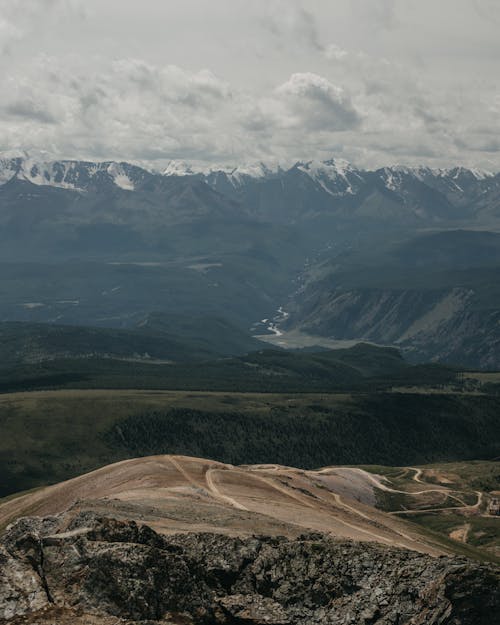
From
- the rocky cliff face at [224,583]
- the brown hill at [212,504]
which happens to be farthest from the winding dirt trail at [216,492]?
the rocky cliff face at [224,583]

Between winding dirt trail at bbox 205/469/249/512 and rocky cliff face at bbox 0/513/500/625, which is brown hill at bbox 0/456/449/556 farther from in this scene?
rocky cliff face at bbox 0/513/500/625

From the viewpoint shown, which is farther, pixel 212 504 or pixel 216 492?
pixel 216 492

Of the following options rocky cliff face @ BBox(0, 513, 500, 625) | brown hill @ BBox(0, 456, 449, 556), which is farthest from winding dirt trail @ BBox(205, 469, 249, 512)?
rocky cliff face @ BBox(0, 513, 500, 625)

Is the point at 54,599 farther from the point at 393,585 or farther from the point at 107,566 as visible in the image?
the point at 393,585

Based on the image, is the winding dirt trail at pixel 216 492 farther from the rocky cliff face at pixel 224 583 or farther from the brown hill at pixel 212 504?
the rocky cliff face at pixel 224 583

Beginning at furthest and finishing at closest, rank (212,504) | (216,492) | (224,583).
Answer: (216,492)
(212,504)
(224,583)

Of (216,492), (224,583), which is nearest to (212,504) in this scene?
(216,492)

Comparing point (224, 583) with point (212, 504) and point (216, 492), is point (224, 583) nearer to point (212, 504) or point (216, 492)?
point (212, 504)

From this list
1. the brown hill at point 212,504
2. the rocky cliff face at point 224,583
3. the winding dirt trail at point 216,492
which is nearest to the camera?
the rocky cliff face at point 224,583
